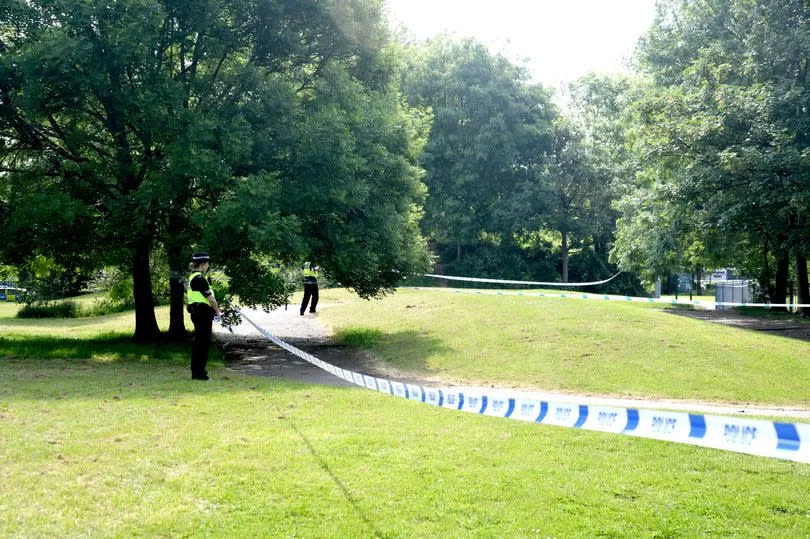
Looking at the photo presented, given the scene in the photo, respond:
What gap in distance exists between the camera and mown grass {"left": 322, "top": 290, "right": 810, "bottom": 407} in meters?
13.2

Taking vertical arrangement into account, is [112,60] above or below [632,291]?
above

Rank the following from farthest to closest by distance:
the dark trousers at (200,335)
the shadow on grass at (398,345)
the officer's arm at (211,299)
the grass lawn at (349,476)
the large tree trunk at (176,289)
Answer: the large tree trunk at (176,289) < the shadow on grass at (398,345) < the dark trousers at (200,335) < the officer's arm at (211,299) < the grass lawn at (349,476)

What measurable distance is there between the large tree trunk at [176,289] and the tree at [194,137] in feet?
0.18

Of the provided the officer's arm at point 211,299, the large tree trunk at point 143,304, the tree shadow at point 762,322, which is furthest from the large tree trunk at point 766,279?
the officer's arm at point 211,299

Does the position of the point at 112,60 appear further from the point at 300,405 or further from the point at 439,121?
the point at 439,121

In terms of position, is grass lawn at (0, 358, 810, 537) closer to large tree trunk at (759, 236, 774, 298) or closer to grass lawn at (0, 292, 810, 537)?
grass lawn at (0, 292, 810, 537)

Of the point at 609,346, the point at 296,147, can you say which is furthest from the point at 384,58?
the point at 609,346

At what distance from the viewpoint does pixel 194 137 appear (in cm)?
1430

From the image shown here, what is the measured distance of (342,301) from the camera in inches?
1170

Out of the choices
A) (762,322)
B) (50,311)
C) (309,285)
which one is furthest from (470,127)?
(50,311)

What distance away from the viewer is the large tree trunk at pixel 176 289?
16.6 metres

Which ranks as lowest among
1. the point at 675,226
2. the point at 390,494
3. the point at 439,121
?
the point at 390,494

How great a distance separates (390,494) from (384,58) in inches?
615

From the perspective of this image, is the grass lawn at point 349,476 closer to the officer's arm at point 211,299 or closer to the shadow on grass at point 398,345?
the officer's arm at point 211,299
